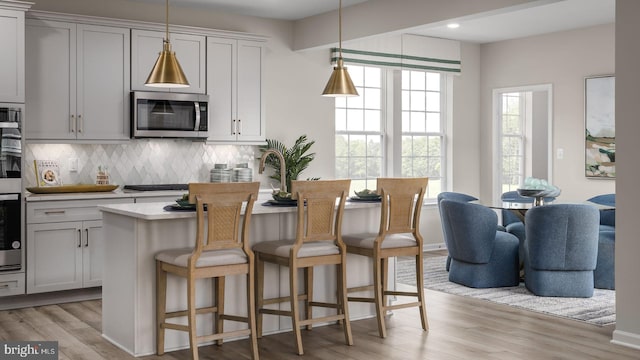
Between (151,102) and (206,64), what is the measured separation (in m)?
0.70

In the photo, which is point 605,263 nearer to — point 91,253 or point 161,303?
point 161,303

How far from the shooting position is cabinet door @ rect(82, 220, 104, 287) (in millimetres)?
6117

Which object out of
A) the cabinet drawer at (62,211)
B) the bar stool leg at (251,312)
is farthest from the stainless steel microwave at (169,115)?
the bar stool leg at (251,312)

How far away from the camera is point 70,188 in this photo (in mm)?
6219

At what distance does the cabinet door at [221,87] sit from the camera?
7137 millimetres

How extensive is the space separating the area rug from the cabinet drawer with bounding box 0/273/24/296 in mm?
3357

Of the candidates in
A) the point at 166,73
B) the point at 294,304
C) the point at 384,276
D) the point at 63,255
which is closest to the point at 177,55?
the point at 63,255

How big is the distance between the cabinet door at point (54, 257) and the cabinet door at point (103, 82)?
2.92ft

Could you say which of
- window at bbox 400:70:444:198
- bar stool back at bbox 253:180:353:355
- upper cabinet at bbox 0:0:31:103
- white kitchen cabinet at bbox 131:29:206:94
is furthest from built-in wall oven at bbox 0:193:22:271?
window at bbox 400:70:444:198

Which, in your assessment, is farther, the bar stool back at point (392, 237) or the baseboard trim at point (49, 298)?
the baseboard trim at point (49, 298)

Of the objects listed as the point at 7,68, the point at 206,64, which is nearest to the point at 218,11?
the point at 206,64

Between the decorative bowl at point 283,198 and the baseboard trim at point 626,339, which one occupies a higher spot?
the decorative bowl at point 283,198

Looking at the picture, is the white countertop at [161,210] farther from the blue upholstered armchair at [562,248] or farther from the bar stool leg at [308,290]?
the blue upholstered armchair at [562,248]

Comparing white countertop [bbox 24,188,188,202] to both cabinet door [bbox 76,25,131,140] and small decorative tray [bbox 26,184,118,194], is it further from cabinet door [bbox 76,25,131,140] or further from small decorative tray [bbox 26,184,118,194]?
cabinet door [bbox 76,25,131,140]
